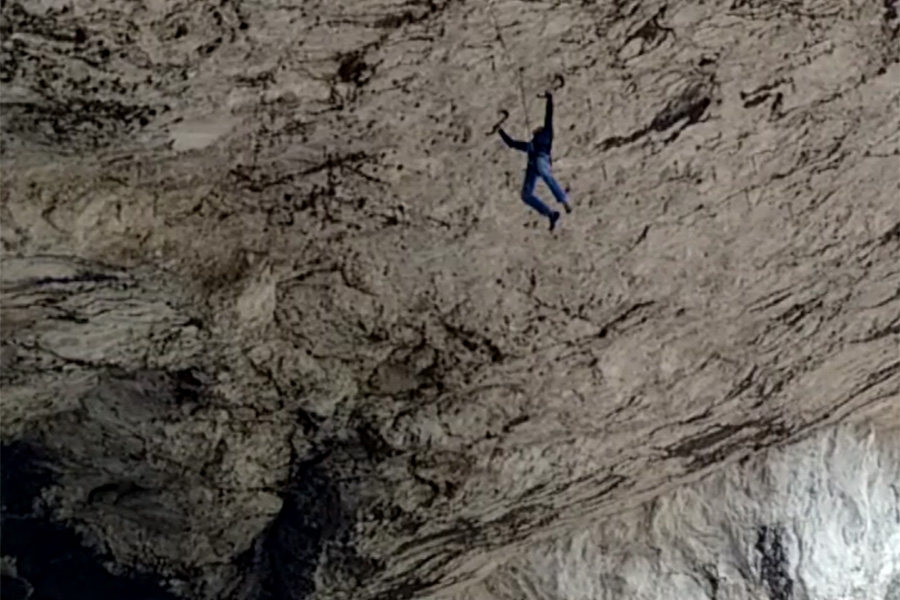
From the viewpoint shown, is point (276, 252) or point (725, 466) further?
point (725, 466)

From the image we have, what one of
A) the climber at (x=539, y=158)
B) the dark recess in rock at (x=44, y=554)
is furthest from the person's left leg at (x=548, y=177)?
the dark recess in rock at (x=44, y=554)

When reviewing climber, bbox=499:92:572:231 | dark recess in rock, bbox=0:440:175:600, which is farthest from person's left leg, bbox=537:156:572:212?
dark recess in rock, bbox=0:440:175:600

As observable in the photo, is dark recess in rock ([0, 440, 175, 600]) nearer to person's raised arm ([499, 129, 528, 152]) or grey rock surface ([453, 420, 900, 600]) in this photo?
grey rock surface ([453, 420, 900, 600])

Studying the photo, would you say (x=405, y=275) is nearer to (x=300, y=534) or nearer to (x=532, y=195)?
(x=532, y=195)

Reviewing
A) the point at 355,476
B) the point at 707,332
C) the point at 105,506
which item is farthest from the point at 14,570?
the point at 707,332

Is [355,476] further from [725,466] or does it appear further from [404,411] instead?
[725,466]

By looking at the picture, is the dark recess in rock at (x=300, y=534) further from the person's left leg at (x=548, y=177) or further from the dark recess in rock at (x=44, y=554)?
the person's left leg at (x=548, y=177)
